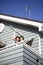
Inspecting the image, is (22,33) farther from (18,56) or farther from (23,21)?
(18,56)

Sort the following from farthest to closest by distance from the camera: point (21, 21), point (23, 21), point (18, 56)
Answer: point (21, 21) < point (23, 21) < point (18, 56)

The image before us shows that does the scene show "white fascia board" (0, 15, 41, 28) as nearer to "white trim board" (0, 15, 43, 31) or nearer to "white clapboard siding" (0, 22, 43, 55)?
"white trim board" (0, 15, 43, 31)

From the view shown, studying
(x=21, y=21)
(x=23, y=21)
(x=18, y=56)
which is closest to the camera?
(x=18, y=56)

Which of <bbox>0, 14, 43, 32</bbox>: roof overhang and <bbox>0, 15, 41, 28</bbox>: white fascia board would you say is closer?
<bbox>0, 14, 43, 32</bbox>: roof overhang

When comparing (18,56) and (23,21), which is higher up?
(23,21)

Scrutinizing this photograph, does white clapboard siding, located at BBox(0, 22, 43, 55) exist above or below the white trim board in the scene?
below

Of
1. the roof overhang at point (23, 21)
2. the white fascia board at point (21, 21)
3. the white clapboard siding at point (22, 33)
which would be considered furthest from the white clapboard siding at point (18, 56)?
the white fascia board at point (21, 21)

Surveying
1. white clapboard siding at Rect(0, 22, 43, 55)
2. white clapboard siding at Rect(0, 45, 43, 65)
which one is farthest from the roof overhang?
white clapboard siding at Rect(0, 45, 43, 65)

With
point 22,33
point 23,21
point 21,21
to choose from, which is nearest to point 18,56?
point 22,33

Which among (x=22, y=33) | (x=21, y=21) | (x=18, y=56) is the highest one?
(x=21, y=21)

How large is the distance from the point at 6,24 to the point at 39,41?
321 centimetres

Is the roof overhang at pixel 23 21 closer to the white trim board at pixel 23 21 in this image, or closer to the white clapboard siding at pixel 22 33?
the white trim board at pixel 23 21

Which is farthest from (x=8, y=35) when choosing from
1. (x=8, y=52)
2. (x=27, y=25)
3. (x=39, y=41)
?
(x=8, y=52)

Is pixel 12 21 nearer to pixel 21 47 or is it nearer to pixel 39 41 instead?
pixel 39 41
